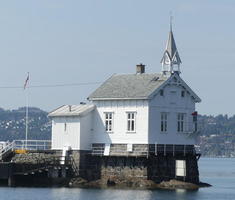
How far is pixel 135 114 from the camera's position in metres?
83.6

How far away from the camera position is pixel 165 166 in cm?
8394

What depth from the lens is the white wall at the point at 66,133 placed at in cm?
8600

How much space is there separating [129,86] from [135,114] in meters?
3.06

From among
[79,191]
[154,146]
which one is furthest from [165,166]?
[79,191]

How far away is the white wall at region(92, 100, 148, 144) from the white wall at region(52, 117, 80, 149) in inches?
59.0

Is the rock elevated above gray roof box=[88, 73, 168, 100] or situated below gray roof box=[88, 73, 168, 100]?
below

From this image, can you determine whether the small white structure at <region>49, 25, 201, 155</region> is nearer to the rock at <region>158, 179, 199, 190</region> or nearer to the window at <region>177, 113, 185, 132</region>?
A: the window at <region>177, 113, 185, 132</region>

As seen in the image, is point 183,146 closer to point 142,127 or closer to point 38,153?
point 142,127

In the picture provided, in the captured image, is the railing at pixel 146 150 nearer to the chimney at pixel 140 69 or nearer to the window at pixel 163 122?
the window at pixel 163 122

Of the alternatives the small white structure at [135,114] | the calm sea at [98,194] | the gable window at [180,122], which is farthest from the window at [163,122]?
the calm sea at [98,194]

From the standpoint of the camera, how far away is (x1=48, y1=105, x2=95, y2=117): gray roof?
8619 centimetres

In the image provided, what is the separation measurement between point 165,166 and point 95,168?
5.88 metres

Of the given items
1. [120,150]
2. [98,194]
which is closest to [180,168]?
[120,150]

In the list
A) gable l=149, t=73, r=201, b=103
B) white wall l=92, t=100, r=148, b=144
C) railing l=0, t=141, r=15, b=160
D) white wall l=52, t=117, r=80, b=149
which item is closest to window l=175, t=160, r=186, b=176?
white wall l=92, t=100, r=148, b=144
